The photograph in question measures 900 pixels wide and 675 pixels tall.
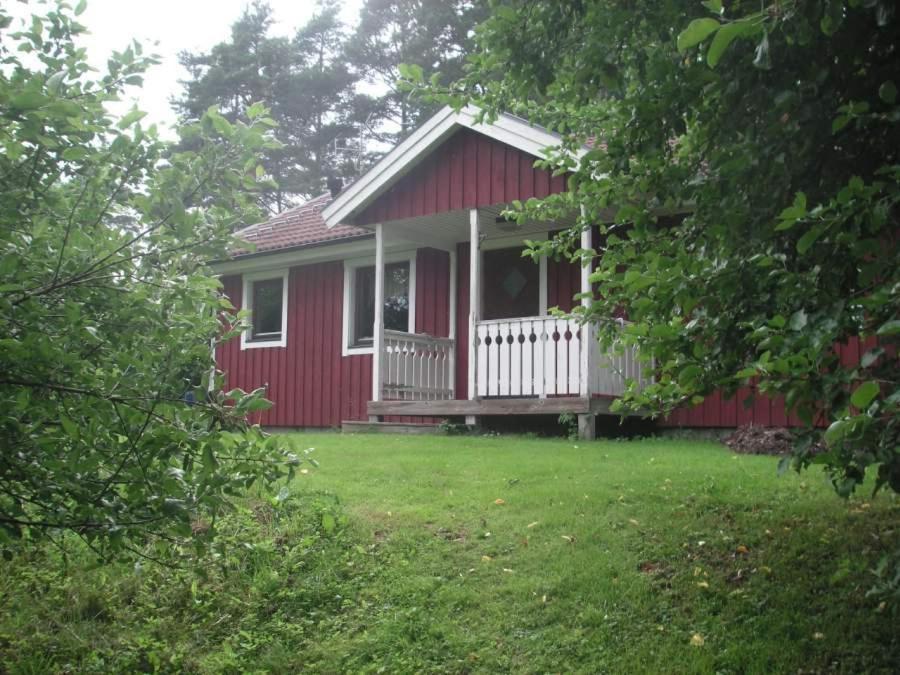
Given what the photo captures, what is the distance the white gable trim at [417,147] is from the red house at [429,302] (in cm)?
2

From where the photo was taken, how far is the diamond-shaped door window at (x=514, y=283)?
12.8 m

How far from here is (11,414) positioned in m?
2.92

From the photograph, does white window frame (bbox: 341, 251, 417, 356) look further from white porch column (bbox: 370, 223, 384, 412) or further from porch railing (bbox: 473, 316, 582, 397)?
porch railing (bbox: 473, 316, 582, 397)

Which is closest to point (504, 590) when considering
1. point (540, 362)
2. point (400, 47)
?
Result: point (540, 362)

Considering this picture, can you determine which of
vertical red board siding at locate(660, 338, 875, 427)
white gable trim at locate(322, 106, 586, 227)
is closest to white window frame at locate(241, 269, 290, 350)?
white gable trim at locate(322, 106, 586, 227)

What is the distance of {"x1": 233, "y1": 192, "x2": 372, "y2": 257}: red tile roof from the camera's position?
46.3 feet

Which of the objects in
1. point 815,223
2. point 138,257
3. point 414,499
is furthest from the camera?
point 414,499

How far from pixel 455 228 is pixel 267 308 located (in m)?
4.72

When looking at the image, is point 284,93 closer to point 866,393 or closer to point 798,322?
point 798,322

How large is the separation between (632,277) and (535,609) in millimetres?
2273

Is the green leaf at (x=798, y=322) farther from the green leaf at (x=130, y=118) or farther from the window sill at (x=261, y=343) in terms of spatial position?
the window sill at (x=261, y=343)

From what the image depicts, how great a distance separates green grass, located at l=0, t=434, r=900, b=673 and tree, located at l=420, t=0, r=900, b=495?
110cm

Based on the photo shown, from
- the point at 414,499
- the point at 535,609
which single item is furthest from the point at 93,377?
the point at 414,499

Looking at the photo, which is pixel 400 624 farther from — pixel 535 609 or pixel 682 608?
pixel 682 608
